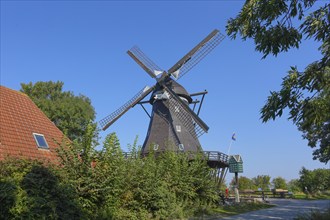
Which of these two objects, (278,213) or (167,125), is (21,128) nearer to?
(278,213)

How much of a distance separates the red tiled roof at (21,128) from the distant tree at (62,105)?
15.4 m

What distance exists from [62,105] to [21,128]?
20.2 metres

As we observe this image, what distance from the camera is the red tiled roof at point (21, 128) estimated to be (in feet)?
→ 51.3

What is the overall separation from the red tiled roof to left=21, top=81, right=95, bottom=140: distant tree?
15438 mm

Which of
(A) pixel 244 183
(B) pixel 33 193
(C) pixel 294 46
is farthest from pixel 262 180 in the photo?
(C) pixel 294 46

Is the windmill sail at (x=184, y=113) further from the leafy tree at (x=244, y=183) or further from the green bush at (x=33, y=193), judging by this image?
the leafy tree at (x=244, y=183)

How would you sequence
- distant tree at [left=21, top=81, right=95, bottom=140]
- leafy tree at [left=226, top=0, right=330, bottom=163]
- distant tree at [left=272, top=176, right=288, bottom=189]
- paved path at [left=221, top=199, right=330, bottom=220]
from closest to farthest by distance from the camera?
leafy tree at [left=226, top=0, right=330, bottom=163] < paved path at [left=221, top=199, right=330, bottom=220] < distant tree at [left=21, top=81, right=95, bottom=140] < distant tree at [left=272, top=176, right=288, bottom=189]

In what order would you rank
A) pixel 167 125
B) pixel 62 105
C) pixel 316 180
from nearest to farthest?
pixel 167 125
pixel 62 105
pixel 316 180

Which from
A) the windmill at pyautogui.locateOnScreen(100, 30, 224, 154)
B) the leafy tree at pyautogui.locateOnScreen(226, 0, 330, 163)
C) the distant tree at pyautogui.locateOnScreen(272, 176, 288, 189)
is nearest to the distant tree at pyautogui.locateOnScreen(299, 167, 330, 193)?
the distant tree at pyautogui.locateOnScreen(272, 176, 288, 189)

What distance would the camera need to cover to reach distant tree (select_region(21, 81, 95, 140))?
36969 millimetres

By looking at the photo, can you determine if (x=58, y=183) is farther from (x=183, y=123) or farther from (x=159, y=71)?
(x=159, y=71)

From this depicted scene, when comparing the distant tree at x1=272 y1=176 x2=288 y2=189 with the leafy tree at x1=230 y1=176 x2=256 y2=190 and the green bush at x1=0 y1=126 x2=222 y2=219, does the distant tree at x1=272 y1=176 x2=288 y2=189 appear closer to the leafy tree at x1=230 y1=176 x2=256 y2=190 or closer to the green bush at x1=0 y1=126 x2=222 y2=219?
the leafy tree at x1=230 y1=176 x2=256 y2=190

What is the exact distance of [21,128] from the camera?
1741 cm

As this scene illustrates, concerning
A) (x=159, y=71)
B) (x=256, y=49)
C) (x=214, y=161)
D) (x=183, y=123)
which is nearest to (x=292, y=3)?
(x=256, y=49)
